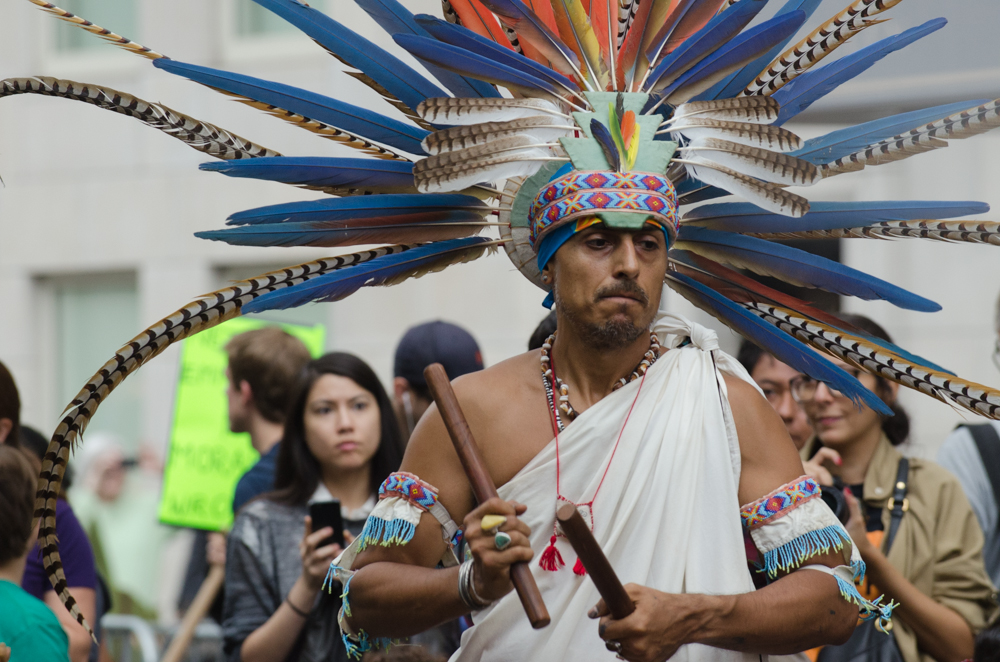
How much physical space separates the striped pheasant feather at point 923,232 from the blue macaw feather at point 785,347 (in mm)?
195

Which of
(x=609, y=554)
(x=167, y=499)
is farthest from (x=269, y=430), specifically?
(x=609, y=554)

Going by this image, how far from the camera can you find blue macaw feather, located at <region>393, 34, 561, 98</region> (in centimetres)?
245

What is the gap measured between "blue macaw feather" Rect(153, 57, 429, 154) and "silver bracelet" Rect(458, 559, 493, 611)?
0.99 meters

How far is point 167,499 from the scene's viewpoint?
528 cm

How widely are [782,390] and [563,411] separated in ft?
5.32

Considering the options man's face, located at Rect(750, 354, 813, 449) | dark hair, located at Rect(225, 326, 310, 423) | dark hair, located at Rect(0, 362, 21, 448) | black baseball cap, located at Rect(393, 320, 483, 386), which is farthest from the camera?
dark hair, located at Rect(225, 326, 310, 423)

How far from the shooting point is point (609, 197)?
8.14 ft

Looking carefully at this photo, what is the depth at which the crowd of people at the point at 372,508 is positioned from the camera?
3385mm

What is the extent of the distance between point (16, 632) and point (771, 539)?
1.97 meters

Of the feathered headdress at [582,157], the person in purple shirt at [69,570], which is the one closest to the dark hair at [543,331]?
the feathered headdress at [582,157]

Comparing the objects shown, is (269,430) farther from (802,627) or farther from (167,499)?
(802,627)

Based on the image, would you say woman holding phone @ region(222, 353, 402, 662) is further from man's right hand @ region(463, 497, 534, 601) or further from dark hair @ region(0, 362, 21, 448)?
man's right hand @ region(463, 497, 534, 601)

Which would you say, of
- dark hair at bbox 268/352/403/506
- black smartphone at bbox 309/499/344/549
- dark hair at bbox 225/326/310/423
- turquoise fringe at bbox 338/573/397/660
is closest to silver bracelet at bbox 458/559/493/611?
turquoise fringe at bbox 338/573/397/660

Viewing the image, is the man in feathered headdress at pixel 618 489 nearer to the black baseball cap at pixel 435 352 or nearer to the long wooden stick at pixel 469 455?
A: the long wooden stick at pixel 469 455
